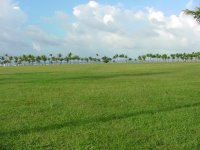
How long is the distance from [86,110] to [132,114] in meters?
2.15

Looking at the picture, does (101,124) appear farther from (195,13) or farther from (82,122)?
(195,13)

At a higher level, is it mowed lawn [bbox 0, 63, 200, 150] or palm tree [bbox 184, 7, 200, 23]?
palm tree [bbox 184, 7, 200, 23]

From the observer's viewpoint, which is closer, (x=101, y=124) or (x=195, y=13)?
(x=101, y=124)

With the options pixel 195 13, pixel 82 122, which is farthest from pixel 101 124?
pixel 195 13

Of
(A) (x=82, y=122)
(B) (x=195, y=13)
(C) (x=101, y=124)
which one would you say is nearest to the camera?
(C) (x=101, y=124)

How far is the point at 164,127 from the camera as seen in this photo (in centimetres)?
1112

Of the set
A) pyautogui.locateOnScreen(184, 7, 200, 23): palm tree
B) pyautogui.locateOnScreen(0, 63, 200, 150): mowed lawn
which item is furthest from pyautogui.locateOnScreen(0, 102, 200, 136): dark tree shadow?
pyautogui.locateOnScreen(184, 7, 200, 23): palm tree

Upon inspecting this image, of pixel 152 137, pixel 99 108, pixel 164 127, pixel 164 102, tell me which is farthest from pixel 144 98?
pixel 152 137

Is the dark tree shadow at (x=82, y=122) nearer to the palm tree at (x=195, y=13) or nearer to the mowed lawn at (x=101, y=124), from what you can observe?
the mowed lawn at (x=101, y=124)

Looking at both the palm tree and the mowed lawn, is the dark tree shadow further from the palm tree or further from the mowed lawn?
the palm tree

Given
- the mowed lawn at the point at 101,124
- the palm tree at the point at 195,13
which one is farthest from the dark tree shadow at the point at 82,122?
the palm tree at the point at 195,13

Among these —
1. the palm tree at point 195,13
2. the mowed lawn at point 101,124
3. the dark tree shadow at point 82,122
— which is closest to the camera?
the mowed lawn at point 101,124

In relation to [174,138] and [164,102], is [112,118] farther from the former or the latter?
[164,102]

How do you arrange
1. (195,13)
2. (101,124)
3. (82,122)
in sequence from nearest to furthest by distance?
(101,124) → (82,122) → (195,13)
